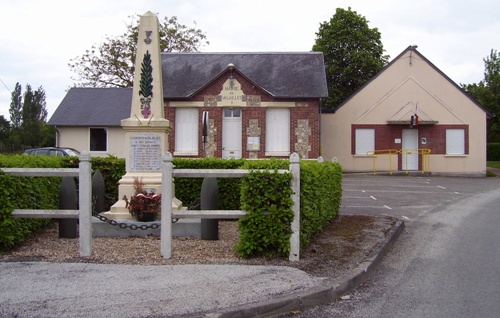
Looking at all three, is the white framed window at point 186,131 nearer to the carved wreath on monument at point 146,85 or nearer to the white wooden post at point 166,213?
the carved wreath on monument at point 146,85

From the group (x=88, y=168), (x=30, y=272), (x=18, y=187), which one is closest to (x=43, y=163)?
(x=18, y=187)

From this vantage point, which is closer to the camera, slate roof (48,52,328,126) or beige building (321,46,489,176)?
slate roof (48,52,328,126)

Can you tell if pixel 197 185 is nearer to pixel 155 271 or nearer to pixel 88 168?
pixel 88 168

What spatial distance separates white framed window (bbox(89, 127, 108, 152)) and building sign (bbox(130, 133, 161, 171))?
23967 mm

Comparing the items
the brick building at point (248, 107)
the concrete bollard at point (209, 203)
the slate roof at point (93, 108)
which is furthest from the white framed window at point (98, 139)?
the concrete bollard at point (209, 203)

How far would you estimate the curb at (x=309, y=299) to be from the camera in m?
5.14

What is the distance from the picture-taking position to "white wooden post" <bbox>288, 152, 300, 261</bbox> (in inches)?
289

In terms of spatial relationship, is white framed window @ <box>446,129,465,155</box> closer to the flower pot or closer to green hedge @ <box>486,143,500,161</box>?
green hedge @ <box>486,143,500,161</box>

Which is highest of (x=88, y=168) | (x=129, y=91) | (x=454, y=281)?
(x=129, y=91)

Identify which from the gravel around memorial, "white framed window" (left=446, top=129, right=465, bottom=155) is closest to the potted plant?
the gravel around memorial

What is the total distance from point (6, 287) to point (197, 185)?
228 inches

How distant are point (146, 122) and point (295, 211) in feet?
13.5

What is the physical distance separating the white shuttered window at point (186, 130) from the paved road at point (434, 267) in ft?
41.0

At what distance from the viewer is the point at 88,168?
7453 mm
